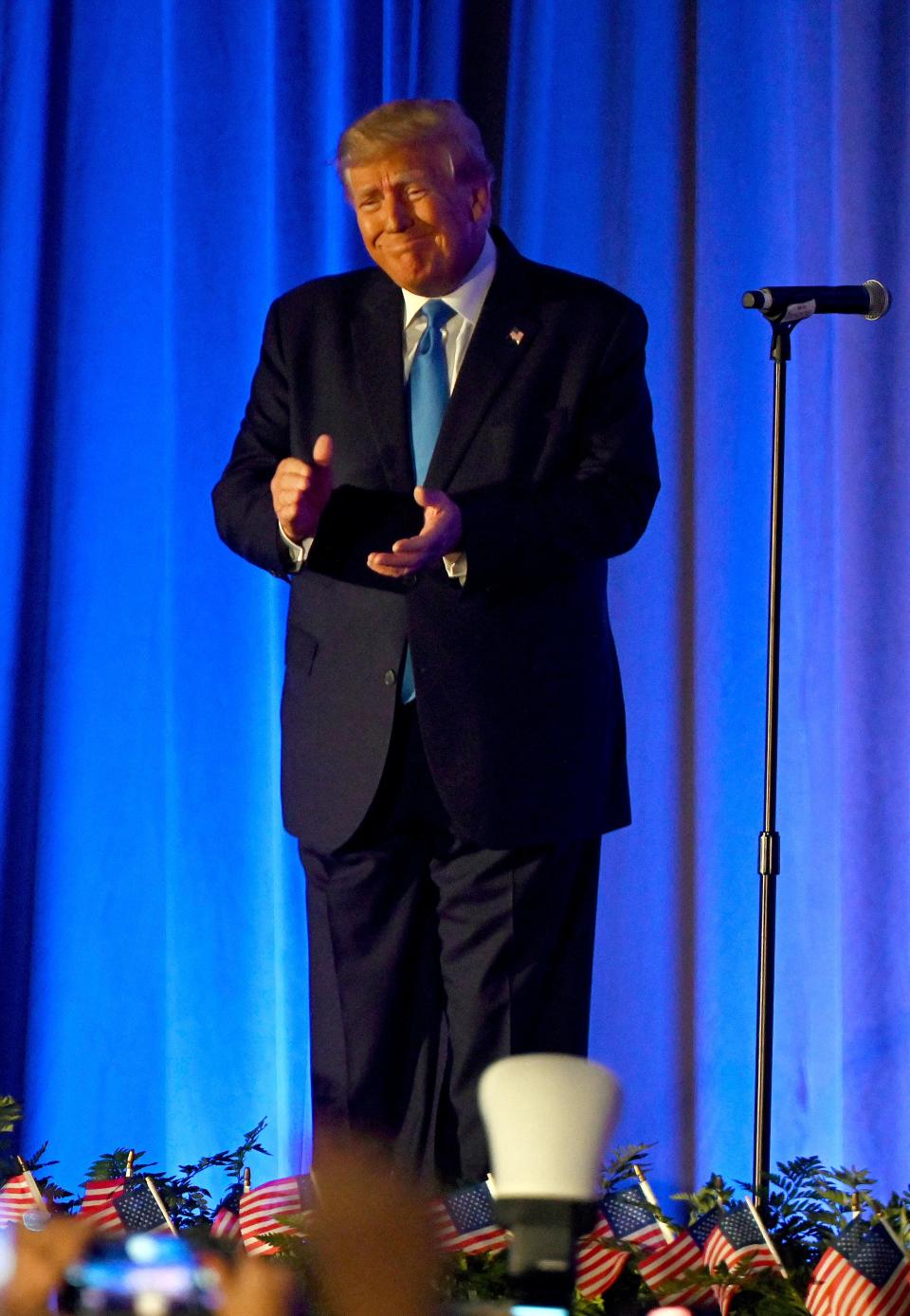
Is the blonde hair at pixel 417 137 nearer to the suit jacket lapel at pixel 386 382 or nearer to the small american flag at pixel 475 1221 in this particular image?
the suit jacket lapel at pixel 386 382

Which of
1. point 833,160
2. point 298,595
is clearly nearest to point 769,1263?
point 298,595

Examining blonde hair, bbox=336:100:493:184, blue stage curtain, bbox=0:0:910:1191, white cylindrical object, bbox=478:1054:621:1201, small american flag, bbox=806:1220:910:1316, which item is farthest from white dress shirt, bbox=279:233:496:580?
white cylindrical object, bbox=478:1054:621:1201

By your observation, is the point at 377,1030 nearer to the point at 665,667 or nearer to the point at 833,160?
the point at 665,667

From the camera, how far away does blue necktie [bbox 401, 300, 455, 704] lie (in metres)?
2.13

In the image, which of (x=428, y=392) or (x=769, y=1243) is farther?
(x=428, y=392)

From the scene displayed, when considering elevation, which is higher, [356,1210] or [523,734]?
[523,734]

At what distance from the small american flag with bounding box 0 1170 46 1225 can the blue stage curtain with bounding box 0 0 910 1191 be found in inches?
45.1

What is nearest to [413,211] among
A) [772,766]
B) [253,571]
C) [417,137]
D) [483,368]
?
[417,137]

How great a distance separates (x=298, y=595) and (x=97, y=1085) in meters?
1.28

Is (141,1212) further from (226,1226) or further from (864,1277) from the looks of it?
(864,1277)

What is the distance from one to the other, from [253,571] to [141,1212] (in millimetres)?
1445

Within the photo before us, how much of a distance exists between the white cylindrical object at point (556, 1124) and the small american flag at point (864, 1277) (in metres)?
0.88

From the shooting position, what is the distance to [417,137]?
2.08 m

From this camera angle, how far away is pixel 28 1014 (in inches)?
120
